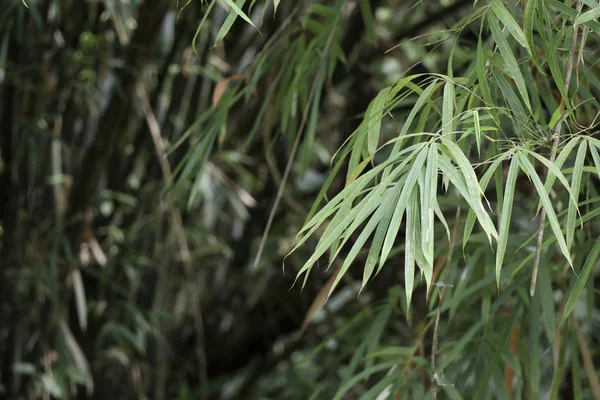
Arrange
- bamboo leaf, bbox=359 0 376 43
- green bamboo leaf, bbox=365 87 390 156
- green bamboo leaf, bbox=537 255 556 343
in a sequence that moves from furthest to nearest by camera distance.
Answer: bamboo leaf, bbox=359 0 376 43, green bamboo leaf, bbox=537 255 556 343, green bamboo leaf, bbox=365 87 390 156

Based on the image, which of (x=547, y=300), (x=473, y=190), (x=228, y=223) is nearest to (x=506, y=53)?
(x=473, y=190)

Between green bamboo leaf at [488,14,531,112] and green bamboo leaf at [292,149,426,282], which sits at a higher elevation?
green bamboo leaf at [488,14,531,112]

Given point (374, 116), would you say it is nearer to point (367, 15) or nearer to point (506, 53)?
point (506, 53)

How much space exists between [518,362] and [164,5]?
0.59 m

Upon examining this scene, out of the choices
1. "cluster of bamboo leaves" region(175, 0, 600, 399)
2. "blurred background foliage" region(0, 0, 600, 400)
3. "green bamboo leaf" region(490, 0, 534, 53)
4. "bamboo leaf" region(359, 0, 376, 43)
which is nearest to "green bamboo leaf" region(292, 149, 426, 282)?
"cluster of bamboo leaves" region(175, 0, 600, 399)

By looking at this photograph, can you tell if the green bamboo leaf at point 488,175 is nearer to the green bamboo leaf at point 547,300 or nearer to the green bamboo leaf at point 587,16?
the green bamboo leaf at point 587,16

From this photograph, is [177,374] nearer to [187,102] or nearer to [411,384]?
[187,102]

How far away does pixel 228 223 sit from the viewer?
58.4 inches

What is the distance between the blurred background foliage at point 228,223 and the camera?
81 centimetres

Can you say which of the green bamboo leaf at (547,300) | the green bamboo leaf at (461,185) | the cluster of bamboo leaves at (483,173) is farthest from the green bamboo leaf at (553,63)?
the green bamboo leaf at (547,300)

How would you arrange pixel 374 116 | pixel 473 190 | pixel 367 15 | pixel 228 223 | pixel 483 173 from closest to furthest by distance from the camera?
Result: 1. pixel 473 190
2. pixel 374 116
3. pixel 483 173
4. pixel 367 15
5. pixel 228 223

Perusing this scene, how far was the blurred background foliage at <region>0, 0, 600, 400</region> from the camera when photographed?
2.65ft

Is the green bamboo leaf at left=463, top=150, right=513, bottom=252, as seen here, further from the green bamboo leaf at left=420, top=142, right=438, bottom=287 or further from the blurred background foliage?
the blurred background foliage

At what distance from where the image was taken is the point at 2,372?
3.93 ft
